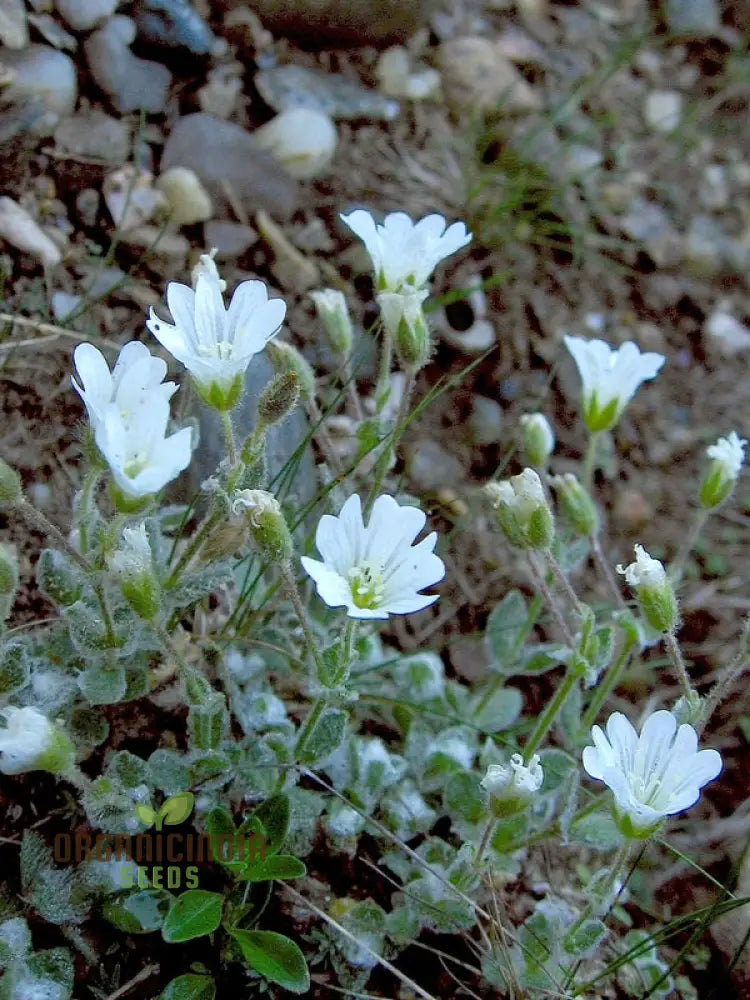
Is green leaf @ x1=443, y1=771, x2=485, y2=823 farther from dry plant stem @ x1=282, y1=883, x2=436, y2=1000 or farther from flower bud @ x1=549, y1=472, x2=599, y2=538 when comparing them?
flower bud @ x1=549, y1=472, x2=599, y2=538

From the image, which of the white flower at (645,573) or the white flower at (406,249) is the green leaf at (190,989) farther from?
the white flower at (406,249)

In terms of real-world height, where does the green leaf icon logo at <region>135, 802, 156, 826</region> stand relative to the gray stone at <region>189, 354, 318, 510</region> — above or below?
below

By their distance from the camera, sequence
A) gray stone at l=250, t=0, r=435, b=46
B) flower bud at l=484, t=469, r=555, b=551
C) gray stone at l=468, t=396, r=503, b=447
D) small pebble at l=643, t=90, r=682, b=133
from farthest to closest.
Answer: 1. small pebble at l=643, t=90, r=682, b=133
2. gray stone at l=250, t=0, r=435, b=46
3. gray stone at l=468, t=396, r=503, b=447
4. flower bud at l=484, t=469, r=555, b=551

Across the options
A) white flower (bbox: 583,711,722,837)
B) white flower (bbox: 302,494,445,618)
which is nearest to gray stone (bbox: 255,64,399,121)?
white flower (bbox: 302,494,445,618)

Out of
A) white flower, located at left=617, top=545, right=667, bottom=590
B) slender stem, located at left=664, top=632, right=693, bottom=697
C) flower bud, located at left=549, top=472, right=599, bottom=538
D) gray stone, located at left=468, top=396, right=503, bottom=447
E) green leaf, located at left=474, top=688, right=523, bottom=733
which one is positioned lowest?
green leaf, located at left=474, top=688, right=523, bottom=733

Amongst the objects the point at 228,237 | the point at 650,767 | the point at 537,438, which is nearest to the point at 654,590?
the point at 650,767

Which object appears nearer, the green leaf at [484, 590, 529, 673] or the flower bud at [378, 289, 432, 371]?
the flower bud at [378, 289, 432, 371]

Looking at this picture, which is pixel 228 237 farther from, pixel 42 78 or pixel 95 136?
pixel 42 78

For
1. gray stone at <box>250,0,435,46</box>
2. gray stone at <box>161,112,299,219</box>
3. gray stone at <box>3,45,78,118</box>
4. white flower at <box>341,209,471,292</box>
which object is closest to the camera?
white flower at <box>341,209,471,292</box>

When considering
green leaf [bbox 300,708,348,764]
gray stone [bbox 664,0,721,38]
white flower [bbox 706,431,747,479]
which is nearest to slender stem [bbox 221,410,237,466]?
green leaf [bbox 300,708,348,764]
